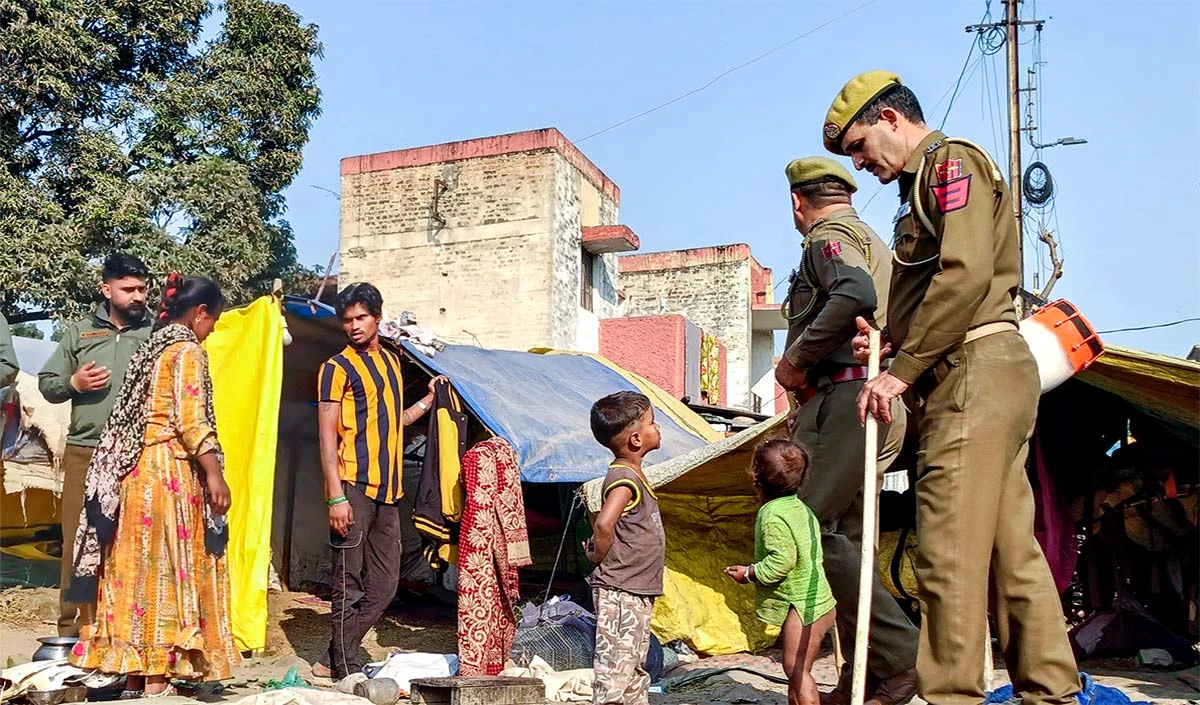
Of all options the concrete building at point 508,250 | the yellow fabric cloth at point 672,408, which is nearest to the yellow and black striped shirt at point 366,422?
the yellow fabric cloth at point 672,408

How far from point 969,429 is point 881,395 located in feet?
0.81

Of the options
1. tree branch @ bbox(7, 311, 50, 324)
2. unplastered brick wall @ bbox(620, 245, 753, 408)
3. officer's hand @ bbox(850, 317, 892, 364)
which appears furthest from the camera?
unplastered brick wall @ bbox(620, 245, 753, 408)

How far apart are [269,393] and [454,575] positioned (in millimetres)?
2911

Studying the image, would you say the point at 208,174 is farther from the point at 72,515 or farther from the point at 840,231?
the point at 840,231

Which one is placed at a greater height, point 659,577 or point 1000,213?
point 1000,213

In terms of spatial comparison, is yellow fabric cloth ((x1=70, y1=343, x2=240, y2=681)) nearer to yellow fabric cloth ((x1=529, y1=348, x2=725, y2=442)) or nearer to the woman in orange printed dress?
the woman in orange printed dress

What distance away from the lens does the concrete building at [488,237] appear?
20.5m

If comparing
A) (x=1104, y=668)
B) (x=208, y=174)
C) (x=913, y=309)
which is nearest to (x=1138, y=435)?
(x=1104, y=668)

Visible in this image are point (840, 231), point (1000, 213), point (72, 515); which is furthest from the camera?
point (72, 515)

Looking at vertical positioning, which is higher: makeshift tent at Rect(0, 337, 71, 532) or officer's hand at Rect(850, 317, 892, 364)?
officer's hand at Rect(850, 317, 892, 364)

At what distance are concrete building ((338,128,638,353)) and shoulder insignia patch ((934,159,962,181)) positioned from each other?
679 inches

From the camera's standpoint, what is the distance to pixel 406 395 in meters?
8.09

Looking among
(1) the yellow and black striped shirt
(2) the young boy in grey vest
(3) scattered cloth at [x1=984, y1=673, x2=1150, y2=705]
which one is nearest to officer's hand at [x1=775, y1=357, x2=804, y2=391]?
(2) the young boy in grey vest

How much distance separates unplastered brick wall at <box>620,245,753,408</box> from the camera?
88.9ft
